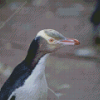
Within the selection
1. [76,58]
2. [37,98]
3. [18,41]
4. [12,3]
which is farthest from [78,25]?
[37,98]

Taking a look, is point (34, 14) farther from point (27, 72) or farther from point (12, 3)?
point (27, 72)

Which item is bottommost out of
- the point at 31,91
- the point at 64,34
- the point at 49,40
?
the point at 64,34

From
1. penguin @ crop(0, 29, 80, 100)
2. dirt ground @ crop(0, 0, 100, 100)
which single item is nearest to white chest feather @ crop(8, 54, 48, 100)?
penguin @ crop(0, 29, 80, 100)

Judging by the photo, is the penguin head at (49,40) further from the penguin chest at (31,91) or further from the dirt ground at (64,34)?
the dirt ground at (64,34)

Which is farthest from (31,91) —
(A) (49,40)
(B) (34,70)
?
(A) (49,40)

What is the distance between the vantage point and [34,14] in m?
2.76

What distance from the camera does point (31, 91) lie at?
1216mm

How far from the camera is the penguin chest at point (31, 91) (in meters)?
1.20

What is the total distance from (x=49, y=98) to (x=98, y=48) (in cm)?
82

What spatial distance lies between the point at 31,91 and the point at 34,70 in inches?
5.3

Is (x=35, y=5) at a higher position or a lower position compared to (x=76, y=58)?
higher

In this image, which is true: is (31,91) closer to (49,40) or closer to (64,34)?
(49,40)

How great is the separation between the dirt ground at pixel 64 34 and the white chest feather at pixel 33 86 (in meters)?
0.54

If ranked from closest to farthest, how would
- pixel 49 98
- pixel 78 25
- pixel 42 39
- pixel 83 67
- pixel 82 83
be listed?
pixel 42 39 < pixel 49 98 < pixel 82 83 < pixel 83 67 < pixel 78 25
